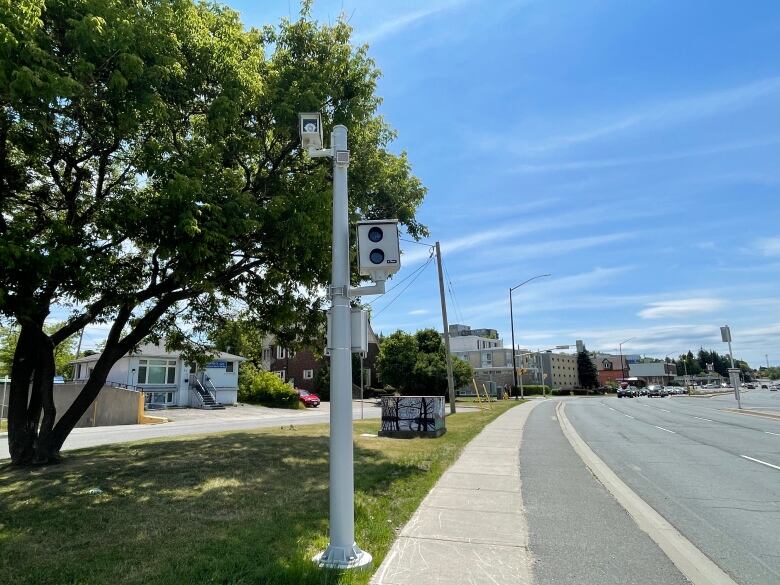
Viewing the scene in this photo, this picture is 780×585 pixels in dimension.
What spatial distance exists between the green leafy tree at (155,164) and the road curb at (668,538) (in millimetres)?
6391

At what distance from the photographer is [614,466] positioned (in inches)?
436

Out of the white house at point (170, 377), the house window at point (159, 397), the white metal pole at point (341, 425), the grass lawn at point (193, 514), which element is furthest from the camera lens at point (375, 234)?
the house window at point (159, 397)

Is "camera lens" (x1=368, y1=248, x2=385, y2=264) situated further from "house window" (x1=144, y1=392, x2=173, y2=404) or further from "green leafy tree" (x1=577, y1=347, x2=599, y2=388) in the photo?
"green leafy tree" (x1=577, y1=347, x2=599, y2=388)

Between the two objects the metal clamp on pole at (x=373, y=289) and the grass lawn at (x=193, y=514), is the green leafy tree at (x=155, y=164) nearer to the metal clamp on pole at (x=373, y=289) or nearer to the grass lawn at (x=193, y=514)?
the grass lawn at (x=193, y=514)

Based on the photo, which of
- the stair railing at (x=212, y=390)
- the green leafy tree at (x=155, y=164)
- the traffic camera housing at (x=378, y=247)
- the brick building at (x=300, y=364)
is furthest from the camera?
the brick building at (x=300, y=364)

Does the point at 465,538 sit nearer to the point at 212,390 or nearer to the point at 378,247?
the point at 378,247

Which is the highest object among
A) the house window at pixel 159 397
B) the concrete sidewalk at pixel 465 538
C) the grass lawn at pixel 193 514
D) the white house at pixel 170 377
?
the white house at pixel 170 377

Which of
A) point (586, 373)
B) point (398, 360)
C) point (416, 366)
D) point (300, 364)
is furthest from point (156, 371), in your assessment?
point (586, 373)

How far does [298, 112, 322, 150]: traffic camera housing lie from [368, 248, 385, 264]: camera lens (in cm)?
132

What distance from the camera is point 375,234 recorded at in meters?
5.07

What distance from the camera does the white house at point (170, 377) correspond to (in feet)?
116

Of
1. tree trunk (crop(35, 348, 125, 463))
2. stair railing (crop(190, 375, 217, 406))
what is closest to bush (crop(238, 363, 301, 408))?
stair railing (crop(190, 375, 217, 406))

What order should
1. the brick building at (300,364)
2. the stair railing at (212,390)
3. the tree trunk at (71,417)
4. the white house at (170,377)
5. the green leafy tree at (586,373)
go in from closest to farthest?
the tree trunk at (71,417), the white house at (170,377), the stair railing at (212,390), the brick building at (300,364), the green leafy tree at (586,373)

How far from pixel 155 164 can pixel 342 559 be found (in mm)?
6608
